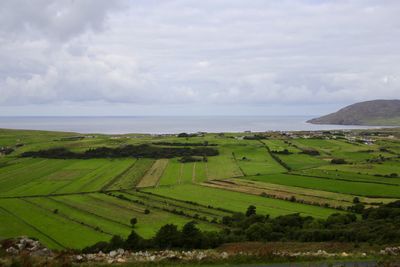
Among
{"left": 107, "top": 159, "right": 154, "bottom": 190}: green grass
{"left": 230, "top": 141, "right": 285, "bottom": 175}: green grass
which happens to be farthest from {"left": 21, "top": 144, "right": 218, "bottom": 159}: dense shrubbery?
{"left": 230, "top": 141, "right": 285, "bottom": 175}: green grass

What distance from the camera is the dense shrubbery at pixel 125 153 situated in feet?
333

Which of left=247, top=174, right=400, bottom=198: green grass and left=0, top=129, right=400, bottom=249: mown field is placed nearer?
left=0, top=129, right=400, bottom=249: mown field

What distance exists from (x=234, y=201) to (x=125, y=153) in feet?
186

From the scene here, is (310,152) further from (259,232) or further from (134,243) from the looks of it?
(134,243)

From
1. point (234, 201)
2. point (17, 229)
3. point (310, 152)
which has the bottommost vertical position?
point (17, 229)

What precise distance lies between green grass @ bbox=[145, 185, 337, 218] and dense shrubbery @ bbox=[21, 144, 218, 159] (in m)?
40.0

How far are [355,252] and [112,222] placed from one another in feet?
91.7

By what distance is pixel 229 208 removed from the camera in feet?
157

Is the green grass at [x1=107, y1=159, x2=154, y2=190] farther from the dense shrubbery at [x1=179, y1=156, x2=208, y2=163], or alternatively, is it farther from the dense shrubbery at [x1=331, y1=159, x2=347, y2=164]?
the dense shrubbery at [x1=331, y1=159, x2=347, y2=164]

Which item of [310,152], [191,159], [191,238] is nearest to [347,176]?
[310,152]

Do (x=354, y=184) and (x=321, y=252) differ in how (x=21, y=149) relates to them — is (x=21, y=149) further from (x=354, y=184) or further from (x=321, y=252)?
(x=321, y=252)

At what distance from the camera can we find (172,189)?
201ft

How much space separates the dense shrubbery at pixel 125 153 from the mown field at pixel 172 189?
3.23 meters

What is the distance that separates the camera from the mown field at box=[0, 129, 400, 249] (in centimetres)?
4244
